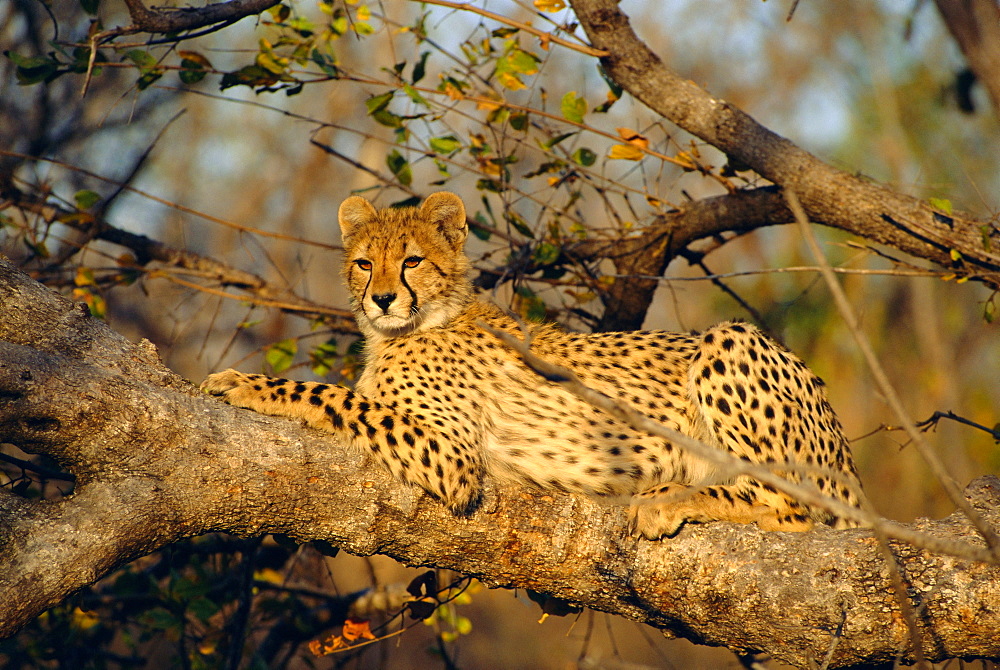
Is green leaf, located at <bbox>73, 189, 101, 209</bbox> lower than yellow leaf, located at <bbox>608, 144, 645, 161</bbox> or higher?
lower

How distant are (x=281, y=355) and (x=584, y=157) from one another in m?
2.02

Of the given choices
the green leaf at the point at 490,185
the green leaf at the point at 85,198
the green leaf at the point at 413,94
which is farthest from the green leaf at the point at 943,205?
the green leaf at the point at 85,198

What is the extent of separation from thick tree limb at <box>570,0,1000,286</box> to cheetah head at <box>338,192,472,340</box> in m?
1.15

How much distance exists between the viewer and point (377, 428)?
136 inches

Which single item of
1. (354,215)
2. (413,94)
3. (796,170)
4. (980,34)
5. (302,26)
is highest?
(980,34)

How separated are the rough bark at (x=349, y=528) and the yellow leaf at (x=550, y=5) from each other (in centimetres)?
233

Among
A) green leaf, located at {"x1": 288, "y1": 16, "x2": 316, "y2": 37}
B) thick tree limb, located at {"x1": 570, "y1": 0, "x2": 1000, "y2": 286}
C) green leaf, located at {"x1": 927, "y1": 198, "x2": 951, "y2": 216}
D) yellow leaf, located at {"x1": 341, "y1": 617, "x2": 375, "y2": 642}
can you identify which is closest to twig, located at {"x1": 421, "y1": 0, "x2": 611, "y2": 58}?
thick tree limb, located at {"x1": 570, "y1": 0, "x2": 1000, "y2": 286}

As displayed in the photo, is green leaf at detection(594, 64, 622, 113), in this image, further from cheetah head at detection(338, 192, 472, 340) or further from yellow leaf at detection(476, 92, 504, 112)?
cheetah head at detection(338, 192, 472, 340)

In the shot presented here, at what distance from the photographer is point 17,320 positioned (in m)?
2.95

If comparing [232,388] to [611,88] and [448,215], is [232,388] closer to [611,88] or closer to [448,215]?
[448,215]

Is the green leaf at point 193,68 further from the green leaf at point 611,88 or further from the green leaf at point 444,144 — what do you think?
the green leaf at point 611,88

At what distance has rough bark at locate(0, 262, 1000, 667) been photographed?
8.64 ft

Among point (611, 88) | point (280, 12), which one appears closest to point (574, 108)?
Result: point (611, 88)

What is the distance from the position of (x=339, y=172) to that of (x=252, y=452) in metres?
14.1
